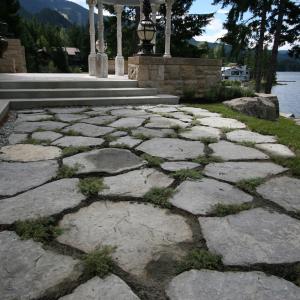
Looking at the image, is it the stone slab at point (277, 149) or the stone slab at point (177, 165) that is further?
the stone slab at point (277, 149)

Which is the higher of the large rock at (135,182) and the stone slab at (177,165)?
the stone slab at (177,165)

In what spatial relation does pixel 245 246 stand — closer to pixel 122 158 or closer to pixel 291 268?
pixel 291 268

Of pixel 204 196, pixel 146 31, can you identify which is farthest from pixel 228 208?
pixel 146 31

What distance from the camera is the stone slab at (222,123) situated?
421 centimetres

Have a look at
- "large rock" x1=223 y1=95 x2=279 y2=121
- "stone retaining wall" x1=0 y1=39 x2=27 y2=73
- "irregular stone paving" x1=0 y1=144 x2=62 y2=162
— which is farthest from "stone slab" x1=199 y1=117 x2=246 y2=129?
"stone retaining wall" x1=0 y1=39 x2=27 y2=73

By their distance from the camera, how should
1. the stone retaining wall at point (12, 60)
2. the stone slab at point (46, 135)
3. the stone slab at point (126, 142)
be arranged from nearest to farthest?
the stone slab at point (126, 142) → the stone slab at point (46, 135) → the stone retaining wall at point (12, 60)

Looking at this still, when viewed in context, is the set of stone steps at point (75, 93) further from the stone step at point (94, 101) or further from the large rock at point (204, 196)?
the large rock at point (204, 196)

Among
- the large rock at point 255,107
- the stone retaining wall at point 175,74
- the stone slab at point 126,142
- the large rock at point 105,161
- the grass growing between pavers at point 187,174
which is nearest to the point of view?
the grass growing between pavers at point 187,174

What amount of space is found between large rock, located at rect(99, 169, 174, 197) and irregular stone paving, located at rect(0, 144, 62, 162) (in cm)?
85

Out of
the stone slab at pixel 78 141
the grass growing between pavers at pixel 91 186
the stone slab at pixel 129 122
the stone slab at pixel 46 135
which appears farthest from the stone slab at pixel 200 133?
the grass growing between pavers at pixel 91 186

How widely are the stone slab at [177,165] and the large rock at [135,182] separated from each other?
0.12 meters

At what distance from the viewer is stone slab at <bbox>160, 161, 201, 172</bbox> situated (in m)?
2.53

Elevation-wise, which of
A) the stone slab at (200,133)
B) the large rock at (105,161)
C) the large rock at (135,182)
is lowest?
the large rock at (135,182)

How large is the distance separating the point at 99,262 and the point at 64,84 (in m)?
5.86
